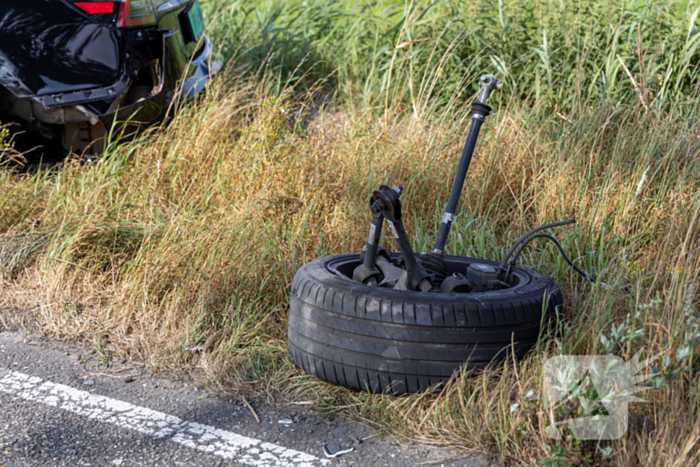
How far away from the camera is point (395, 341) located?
2.45 metres

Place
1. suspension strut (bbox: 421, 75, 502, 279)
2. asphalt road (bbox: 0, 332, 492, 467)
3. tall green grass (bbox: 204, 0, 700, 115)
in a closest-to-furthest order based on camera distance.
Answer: asphalt road (bbox: 0, 332, 492, 467), suspension strut (bbox: 421, 75, 502, 279), tall green grass (bbox: 204, 0, 700, 115)

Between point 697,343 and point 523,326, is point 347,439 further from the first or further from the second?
point 697,343

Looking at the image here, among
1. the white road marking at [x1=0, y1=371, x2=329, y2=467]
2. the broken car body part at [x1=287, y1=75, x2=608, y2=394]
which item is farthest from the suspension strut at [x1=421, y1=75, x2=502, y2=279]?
the white road marking at [x1=0, y1=371, x2=329, y2=467]

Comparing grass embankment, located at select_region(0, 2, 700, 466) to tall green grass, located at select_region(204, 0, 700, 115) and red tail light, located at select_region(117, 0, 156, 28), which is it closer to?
tall green grass, located at select_region(204, 0, 700, 115)

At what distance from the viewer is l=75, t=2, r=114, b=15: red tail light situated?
4.47 m

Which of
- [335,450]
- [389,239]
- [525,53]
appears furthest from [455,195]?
[525,53]

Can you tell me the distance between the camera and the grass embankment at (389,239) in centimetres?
238

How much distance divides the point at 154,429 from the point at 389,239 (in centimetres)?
176

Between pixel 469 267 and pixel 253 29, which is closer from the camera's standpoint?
pixel 469 267

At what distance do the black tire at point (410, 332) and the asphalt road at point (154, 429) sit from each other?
0.75 ft

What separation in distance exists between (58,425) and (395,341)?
134 centimetres

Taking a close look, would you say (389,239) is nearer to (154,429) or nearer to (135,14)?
(154,429)

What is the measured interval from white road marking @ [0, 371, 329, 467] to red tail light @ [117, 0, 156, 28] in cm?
261

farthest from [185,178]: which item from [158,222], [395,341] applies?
[395,341]
